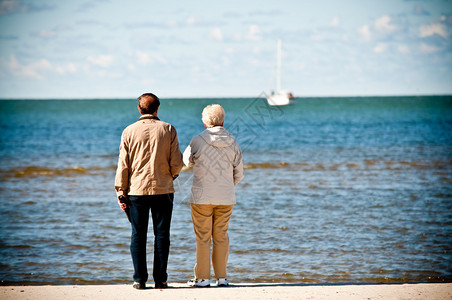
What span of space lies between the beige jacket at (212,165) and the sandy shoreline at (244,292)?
2.63 feet

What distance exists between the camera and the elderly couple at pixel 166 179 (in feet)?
15.0

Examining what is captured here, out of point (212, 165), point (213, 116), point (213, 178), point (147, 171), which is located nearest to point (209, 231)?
point (213, 178)

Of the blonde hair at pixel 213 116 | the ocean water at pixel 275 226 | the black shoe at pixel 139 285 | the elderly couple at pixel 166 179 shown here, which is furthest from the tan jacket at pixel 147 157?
the ocean water at pixel 275 226

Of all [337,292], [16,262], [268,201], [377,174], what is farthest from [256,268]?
[377,174]

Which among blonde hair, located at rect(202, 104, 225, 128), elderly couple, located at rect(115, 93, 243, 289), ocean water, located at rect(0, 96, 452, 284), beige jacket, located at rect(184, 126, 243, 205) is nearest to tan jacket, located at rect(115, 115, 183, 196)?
elderly couple, located at rect(115, 93, 243, 289)

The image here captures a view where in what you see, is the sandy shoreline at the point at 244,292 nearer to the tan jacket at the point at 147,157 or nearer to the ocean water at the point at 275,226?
the tan jacket at the point at 147,157

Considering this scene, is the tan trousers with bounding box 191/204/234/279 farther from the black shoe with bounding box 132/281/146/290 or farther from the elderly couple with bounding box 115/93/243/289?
the black shoe with bounding box 132/281/146/290

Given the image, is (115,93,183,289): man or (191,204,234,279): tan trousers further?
(191,204,234,279): tan trousers

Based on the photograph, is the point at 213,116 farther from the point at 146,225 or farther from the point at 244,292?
the point at 244,292

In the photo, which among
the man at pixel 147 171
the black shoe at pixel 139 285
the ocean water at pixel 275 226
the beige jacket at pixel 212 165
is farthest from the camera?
the ocean water at pixel 275 226

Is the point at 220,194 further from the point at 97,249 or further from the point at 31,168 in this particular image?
the point at 31,168

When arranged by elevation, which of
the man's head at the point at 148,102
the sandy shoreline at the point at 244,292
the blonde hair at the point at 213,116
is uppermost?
the man's head at the point at 148,102

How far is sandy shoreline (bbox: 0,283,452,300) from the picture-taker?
4613 millimetres

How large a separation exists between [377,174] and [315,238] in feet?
24.1
